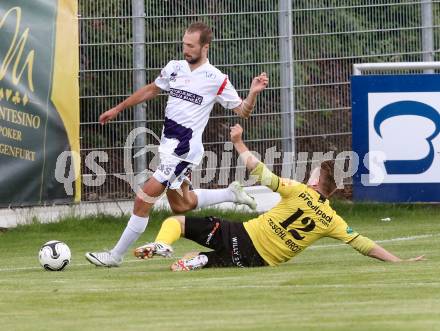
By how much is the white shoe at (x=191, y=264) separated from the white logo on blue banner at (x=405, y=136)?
6764mm

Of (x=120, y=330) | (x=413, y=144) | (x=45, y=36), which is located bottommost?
(x=120, y=330)

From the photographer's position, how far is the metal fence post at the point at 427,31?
1877 cm

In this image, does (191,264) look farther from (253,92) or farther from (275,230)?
(253,92)

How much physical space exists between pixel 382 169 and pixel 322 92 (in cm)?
147

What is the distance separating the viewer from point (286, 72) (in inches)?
723

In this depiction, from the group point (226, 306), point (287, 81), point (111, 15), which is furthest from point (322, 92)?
point (226, 306)

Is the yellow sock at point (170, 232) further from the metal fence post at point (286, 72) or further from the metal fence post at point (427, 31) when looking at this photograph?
the metal fence post at point (427, 31)

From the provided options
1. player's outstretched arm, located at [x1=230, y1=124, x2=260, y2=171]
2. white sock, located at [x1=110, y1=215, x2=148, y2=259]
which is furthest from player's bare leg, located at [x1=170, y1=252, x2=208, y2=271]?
player's outstretched arm, located at [x1=230, y1=124, x2=260, y2=171]

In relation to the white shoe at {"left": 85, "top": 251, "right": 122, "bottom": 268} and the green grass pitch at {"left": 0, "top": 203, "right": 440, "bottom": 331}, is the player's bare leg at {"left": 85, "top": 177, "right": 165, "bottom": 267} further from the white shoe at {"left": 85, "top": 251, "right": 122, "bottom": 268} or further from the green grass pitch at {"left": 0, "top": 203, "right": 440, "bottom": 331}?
the green grass pitch at {"left": 0, "top": 203, "right": 440, "bottom": 331}

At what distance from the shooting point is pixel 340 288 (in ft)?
32.4

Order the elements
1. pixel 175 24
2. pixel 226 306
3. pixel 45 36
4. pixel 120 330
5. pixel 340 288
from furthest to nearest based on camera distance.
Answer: pixel 175 24
pixel 45 36
pixel 340 288
pixel 226 306
pixel 120 330

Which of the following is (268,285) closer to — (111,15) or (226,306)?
(226,306)

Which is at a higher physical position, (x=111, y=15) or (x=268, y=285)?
(x=111, y=15)

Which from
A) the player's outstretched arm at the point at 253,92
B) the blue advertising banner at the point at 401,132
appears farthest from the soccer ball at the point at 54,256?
the blue advertising banner at the point at 401,132
